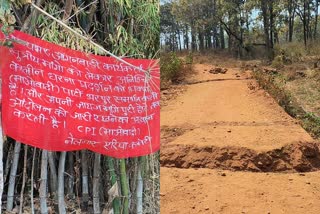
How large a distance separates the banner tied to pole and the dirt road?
1.03 m

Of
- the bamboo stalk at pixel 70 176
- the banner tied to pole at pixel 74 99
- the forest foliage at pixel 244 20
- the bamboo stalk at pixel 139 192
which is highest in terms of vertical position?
the forest foliage at pixel 244 20

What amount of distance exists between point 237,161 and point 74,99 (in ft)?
6.82

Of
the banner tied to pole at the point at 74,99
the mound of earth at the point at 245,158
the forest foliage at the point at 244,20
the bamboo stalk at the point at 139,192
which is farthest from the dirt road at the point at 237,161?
the forest foliage at the point at 244,20

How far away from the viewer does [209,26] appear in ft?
43.8

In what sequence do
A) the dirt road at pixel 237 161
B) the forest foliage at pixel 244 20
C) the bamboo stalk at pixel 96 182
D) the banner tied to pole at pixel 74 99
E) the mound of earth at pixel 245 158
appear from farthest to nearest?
the forest foliage at pixel 244 20
the mound of earth at pixel 245 158
the dirt road at pixel 237 161
the bamboo stalk at pixel 96 182
the banner tied to pole at pixel 74 99

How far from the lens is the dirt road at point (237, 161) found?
7.13 ft

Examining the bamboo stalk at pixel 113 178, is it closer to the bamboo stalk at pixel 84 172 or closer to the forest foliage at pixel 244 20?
the bamboo stalk at pixel 84 172

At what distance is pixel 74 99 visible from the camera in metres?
0.99

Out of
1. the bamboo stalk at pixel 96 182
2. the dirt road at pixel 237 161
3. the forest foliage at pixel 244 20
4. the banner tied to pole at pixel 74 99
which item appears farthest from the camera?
the forest foliage at pixel 244 20

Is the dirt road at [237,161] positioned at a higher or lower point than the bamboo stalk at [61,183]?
lower

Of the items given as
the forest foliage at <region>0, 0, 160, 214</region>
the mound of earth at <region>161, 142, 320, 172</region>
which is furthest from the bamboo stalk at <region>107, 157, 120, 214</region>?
the mound of earth at <region>161, 142, 320, 172</region>

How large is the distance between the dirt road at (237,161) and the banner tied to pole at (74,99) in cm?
103

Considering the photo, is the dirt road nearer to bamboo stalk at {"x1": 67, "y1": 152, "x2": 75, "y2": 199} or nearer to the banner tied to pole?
bamboo stalk at {"x1": 67, "y1": 152, "x2": 75, "y2": 199}

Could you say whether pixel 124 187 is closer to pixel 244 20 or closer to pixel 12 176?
pixel 12 176
